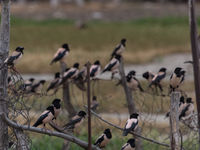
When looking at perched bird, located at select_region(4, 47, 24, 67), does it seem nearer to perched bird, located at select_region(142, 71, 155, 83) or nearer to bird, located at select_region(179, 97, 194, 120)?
bird, located at select_region(179, 97, 194, 120)

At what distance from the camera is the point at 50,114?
22.4 feet

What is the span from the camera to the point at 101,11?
3231cm

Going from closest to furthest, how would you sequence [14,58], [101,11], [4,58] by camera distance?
1. [4,58]
2. [14,58]
3. [101,11]

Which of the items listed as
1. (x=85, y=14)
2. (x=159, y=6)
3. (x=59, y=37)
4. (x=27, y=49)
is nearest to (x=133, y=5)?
(x=159, y=6)

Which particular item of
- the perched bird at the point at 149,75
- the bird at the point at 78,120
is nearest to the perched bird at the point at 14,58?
the bird at the point at 78,120

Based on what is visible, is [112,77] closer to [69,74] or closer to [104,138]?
[69,74]

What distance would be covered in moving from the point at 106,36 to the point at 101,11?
7058 millimetres

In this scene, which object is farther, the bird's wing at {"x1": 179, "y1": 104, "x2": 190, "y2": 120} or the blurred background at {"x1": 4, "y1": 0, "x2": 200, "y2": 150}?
the blurred background at {"x1": 4, "y1": 0, "x2": 200, "y2": 150}

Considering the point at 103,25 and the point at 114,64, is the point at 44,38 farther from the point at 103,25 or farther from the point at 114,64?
the point at 114,64

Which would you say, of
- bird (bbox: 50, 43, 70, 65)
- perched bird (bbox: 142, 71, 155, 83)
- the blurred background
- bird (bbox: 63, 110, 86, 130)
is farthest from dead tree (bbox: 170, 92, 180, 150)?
bird (bbox: 50, 43, 70, 65)

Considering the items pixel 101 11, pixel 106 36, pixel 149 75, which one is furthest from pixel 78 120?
pixel 101 11

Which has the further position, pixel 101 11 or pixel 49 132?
pixel 101 11

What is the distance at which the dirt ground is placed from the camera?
1225 inches

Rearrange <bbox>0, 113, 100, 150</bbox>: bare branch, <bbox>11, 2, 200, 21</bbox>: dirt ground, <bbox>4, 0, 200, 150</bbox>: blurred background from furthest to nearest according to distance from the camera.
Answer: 1. <bbox>11, 2, 200, 21</bbox>: dirt ground
2. <bbox>4, 0, 200, 150</bbox>: blurred background
3. <bbox>0, 113, 100, 150</bbox>: bare branch
